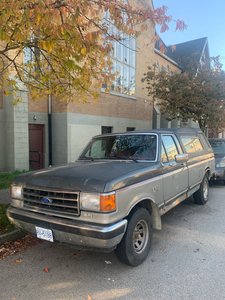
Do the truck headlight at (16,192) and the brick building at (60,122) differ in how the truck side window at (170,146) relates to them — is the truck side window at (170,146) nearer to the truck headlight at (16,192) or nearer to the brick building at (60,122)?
the truck headlight at (16,192)

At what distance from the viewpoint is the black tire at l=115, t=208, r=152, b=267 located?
2988 mm

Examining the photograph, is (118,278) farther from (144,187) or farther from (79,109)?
(79,109)

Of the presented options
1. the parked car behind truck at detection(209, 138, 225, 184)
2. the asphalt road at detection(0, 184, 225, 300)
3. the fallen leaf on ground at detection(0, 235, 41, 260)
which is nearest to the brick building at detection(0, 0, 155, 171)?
the fallen leaf on ground at detection(0, 235, 41, 260)

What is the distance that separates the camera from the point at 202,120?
12.7m

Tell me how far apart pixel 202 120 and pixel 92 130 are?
6.01 m

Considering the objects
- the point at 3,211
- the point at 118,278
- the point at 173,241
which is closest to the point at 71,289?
the point at 118,278

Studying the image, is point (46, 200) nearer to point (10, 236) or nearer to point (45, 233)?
point (45, 233)

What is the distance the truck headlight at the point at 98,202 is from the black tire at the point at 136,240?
47cm

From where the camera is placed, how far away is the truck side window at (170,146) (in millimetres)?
4363

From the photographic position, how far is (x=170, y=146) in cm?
454

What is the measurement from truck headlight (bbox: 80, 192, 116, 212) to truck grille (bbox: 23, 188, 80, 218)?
10 cm

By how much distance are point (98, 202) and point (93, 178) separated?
0.31m

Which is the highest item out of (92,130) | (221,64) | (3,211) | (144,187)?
(221,64)

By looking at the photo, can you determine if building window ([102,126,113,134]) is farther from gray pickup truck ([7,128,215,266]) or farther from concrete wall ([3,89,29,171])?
gray pickup truck ([7,128,215,266])
